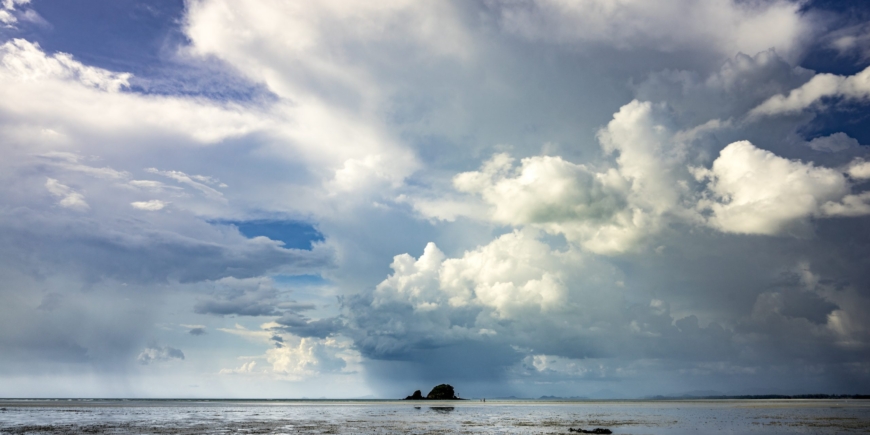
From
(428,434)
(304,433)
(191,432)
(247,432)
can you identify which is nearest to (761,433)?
(428,434)

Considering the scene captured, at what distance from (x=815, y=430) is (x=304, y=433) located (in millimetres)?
68722

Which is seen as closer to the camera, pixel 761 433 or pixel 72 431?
pixel 761 433

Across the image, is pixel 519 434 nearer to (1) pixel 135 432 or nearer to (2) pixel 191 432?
(2) pixel 191 432

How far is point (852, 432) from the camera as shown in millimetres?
63812

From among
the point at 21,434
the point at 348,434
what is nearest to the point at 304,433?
the point at 348,434

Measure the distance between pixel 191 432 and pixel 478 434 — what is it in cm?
3915

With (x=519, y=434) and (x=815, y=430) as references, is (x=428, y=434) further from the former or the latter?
(x=815, y=430)

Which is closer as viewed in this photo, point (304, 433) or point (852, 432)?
point (852, 432)

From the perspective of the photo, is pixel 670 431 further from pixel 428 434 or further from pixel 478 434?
pixel 428 434

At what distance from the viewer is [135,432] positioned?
227ft

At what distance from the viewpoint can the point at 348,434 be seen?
67.6 metres

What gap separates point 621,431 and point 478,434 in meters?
20.6

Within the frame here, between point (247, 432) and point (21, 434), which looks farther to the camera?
point (247, 432)

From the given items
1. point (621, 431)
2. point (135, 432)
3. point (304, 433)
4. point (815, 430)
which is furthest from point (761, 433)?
point (135, 432)
